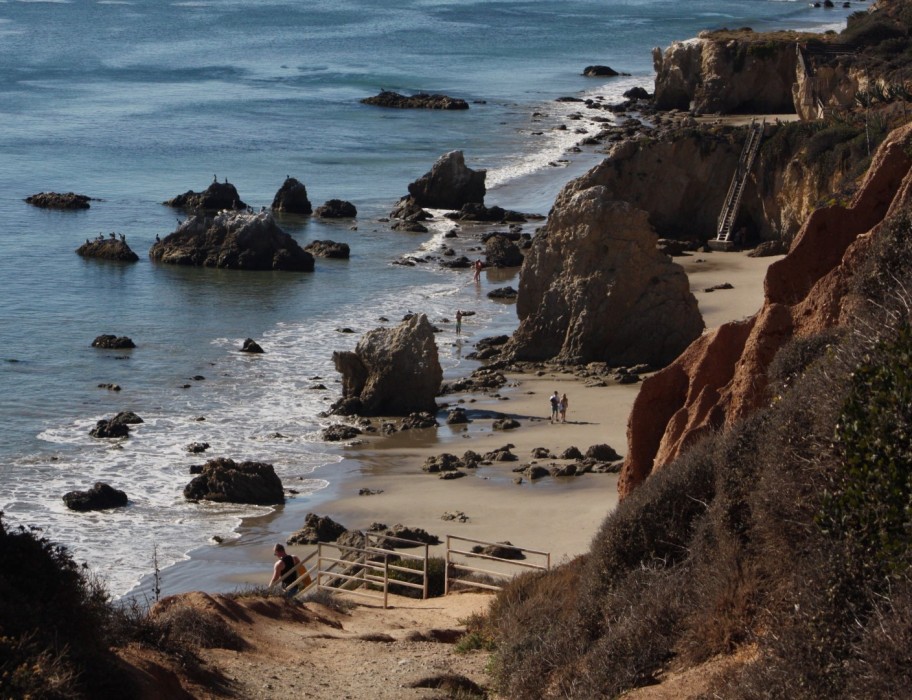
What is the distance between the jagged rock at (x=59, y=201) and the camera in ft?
203

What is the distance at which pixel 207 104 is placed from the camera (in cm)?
9550

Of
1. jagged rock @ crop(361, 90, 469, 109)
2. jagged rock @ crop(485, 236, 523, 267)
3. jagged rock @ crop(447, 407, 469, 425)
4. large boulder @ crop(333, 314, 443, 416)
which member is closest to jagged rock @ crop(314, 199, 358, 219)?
jagged rock @ crop(485, 236, 523, 267)

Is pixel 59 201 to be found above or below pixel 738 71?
below

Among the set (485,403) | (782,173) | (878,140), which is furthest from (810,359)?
(782,173)

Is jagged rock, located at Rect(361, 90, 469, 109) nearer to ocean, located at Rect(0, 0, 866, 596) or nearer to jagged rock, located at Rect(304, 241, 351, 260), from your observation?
ocean, located at Rect(0, 0, 866, 596)

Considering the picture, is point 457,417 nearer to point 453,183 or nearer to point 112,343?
point 112,343

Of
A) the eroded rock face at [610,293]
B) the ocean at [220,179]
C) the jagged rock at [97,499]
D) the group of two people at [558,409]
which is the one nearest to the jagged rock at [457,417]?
the group of two people at [558,409]

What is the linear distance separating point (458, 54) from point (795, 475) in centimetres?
12198

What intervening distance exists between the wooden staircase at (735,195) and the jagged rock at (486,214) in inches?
504

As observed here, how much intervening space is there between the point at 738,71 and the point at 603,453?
165 ft

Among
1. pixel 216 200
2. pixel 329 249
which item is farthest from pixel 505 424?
pixel 216 200

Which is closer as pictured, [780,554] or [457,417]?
[780,554]

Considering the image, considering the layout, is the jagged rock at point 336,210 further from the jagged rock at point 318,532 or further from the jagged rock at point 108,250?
the jagged rock at point 318,532

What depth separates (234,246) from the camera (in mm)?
52625
